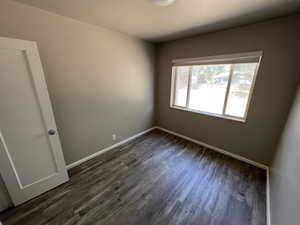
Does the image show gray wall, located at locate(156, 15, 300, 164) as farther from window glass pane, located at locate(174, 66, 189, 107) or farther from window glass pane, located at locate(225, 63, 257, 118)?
window glass pane, located at locate(174, 66, 189, 107)

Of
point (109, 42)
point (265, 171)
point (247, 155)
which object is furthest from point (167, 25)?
point (265, 171)

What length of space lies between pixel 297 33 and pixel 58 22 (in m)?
3.37

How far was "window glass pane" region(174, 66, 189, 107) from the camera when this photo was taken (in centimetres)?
311

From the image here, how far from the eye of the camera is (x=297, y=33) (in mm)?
1655

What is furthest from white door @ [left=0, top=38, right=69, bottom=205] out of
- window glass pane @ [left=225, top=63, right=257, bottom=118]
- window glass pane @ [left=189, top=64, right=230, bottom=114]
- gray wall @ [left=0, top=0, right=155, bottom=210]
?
window glass pane @ [left=225, top=63, right=257, bottom=118]

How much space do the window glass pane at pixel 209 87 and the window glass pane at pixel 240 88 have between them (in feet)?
0.44

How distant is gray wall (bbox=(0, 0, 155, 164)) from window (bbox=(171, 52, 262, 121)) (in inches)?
38.5

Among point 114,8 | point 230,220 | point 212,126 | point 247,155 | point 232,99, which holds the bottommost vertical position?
point 230,220

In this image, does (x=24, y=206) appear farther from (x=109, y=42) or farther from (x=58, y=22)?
(x=109, y=42)

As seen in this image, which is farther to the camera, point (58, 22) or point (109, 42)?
point (109, 42)

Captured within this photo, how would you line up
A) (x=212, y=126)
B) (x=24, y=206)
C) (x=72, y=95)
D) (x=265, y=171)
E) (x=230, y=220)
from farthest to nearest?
1. (x=212, y=126)
2. (x=265, y=171)
3. (x=72, y=95)
4. (x=24, y=206)
5. (x=230, y=220)

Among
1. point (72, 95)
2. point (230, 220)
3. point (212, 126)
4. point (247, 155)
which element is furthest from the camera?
point (212, 126)

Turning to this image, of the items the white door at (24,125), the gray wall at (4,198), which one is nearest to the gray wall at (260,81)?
the white door at (24,125)

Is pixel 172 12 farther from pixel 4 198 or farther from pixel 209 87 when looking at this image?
pixel 4 198
